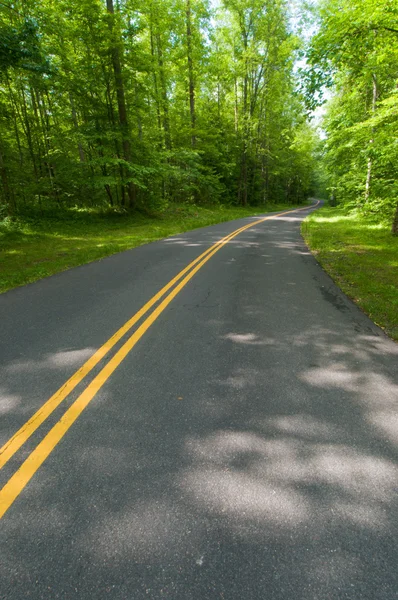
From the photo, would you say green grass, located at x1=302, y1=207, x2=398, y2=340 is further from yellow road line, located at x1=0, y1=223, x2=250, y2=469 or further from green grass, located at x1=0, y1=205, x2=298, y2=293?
green grass, located at x1=0, y1=205, x2=298, y2=293

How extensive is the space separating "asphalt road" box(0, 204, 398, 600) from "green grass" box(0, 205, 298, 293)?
4.59 meters

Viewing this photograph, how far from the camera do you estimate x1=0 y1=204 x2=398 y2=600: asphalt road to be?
1.59 meters

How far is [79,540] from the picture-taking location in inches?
68.4

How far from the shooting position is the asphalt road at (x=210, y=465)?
159cm

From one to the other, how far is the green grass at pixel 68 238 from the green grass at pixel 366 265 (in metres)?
7.21

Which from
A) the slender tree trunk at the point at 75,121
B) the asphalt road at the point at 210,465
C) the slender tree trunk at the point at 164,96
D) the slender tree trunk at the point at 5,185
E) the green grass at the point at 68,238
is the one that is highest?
the slender tree trunk at the point at 164,96

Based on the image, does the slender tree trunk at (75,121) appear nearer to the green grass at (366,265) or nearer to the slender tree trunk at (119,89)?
the slender tree trunk at (119,89)

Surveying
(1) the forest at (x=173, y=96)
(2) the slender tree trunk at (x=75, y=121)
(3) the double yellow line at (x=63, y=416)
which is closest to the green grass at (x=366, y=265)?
(1) the forest at (x=173, y=96)

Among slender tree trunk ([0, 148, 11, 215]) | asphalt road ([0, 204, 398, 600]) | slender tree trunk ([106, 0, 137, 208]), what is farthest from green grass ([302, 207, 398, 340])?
slender tree trunk ([0, 148, 11, 215])

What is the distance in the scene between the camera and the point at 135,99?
56.1ft

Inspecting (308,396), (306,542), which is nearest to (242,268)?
(308,396)

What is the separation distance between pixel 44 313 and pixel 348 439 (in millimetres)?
4872

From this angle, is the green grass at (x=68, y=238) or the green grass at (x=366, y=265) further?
the green grass at (x=68, y=238)

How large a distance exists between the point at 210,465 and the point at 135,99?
20.0 m
